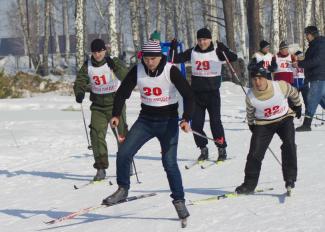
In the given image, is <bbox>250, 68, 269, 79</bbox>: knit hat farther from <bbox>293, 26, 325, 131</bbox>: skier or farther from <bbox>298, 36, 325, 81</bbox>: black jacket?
<bbox>298, 36, 325, 81</bbox>: black jacket

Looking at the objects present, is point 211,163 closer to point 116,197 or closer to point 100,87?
point 100,87

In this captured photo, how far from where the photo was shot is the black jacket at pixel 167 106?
6.11m

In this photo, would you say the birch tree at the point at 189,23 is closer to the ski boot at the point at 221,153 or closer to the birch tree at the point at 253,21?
the birch tree at the point at 253,21

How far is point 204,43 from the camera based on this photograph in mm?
9516

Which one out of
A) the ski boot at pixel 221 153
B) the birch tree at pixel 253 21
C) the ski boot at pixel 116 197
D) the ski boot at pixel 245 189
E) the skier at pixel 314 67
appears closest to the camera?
the ski boot at pixel 116 197

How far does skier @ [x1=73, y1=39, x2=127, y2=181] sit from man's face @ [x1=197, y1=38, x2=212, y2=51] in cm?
132

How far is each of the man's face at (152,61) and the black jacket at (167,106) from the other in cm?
6

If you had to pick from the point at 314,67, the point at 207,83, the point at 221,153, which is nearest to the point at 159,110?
the point at 207,83

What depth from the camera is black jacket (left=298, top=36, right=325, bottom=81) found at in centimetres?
1216

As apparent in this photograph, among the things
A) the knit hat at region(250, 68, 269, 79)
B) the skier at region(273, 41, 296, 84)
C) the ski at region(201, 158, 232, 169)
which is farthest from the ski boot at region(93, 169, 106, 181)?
the skier at region(273, 41, 296, 84)

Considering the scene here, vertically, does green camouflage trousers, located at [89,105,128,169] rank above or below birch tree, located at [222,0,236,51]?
below

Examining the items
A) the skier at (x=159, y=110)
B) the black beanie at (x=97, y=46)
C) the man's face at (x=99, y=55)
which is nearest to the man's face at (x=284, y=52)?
the man's face at (x=99, y=55)

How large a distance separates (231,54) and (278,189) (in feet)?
9.00

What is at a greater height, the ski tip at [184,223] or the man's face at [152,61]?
the man's face at [152,61]
